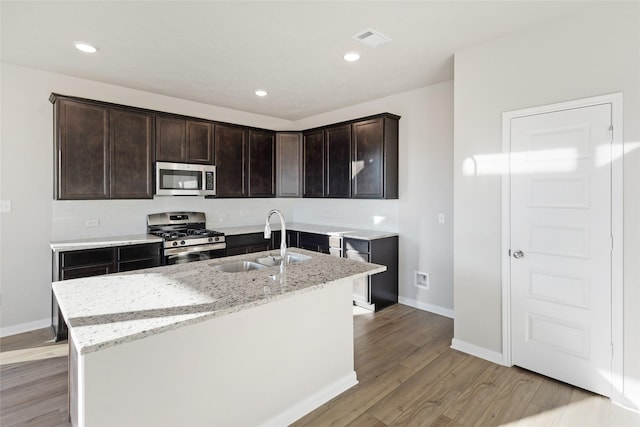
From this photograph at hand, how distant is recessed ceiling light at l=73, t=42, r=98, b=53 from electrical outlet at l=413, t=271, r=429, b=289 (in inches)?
167

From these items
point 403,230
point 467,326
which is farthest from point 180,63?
point 467,326

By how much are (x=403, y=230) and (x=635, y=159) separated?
2.51 m

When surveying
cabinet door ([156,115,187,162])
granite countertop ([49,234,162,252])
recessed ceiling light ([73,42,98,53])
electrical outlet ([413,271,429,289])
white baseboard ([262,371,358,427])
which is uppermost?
recessed ceiling light ([73,42,98,53])

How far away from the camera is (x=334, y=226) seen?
5293 mm

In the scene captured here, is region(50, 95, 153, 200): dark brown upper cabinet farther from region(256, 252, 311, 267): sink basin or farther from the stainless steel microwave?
region(256, 252, 311, 267): sink basin

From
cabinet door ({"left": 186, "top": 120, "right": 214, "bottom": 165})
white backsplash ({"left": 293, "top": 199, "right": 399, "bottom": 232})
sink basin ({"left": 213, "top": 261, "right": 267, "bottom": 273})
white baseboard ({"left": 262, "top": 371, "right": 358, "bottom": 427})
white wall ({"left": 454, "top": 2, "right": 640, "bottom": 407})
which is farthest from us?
white backsplash ({"left": 293, "top": 199, "right": 399, "bottom": 232})

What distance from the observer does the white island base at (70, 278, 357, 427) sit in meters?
1.45

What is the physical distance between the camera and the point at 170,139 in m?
4.18

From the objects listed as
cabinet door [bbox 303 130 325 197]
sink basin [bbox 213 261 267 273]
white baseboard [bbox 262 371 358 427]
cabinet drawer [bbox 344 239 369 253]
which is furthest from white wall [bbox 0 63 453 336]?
sink basin [bbox 213 261 267 273]

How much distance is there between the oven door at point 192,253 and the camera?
3848 millimetres

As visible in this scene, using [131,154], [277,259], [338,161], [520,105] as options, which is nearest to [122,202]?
[131,154]

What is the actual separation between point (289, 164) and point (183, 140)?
170 centimetres

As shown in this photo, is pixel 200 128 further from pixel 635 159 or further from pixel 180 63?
pixel 635 159

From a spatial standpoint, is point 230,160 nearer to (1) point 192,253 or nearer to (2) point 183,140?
(2) point 183,140
